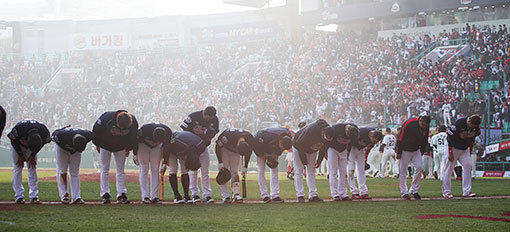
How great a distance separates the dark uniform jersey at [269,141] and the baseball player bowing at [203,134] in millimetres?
947

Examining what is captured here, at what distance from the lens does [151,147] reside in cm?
1177

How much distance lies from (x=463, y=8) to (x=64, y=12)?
4514cm

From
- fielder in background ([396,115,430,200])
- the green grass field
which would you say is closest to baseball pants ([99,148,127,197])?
the green grass field

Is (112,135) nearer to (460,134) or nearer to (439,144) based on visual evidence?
(460,134)

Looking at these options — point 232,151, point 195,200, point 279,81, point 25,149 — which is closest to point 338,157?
point 232,151

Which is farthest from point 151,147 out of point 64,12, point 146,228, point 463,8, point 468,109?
point 64,12

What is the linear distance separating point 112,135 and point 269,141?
305cm

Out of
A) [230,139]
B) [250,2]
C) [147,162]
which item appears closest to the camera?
[147,162]

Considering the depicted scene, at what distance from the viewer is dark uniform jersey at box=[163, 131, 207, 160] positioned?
11.7m

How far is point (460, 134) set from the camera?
13.6 meters

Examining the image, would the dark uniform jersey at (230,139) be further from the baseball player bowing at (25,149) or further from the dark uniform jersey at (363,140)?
the baseball player bowing at (25,149)

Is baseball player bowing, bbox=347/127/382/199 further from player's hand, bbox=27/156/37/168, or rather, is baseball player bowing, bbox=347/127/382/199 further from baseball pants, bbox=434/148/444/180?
baseball pants, bbox=434/148/444/180

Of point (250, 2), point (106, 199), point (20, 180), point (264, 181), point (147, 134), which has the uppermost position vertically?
point (250, 2)

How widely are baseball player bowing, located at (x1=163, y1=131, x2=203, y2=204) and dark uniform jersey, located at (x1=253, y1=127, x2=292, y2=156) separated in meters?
1.08
